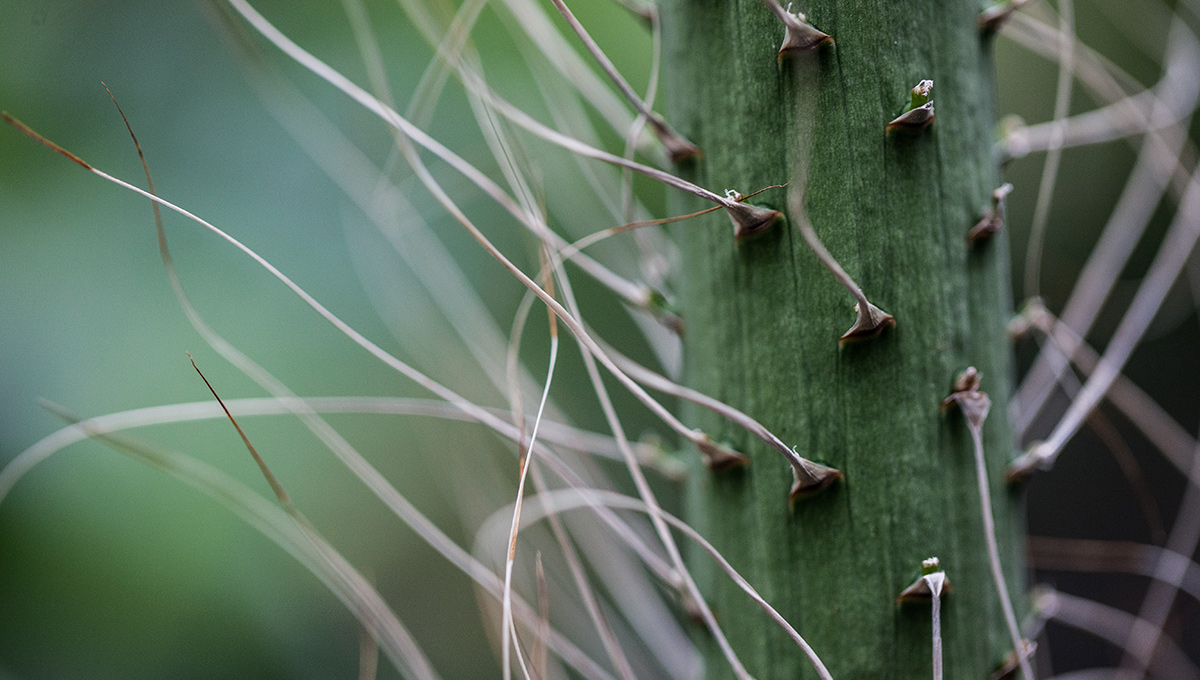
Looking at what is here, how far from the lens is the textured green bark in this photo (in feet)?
0.95

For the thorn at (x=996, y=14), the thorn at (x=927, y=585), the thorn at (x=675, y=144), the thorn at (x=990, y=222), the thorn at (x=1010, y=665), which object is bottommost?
the thorn at (x=1010, y=665)

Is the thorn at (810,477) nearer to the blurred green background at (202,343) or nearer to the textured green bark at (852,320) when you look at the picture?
the textured green bark at (852,320)

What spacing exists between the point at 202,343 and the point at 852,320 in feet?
2.68

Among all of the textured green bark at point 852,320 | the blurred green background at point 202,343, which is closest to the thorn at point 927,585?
the textured green bark at point 852,320

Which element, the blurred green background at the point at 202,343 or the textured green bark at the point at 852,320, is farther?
the blurred green background at the point at 202,343

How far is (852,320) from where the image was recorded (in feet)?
0.96

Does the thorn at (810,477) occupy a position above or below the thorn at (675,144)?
below

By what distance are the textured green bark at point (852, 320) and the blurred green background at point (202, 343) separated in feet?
1.60

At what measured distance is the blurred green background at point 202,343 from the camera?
0.85m

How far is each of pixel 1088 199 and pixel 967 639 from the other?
1022 mm

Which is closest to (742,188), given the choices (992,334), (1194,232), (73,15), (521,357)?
(992,334)

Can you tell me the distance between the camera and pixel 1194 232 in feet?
1.83

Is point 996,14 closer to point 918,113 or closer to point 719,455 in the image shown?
point 918,113

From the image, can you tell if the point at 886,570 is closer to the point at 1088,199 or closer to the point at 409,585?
the point at 409,585
